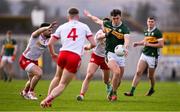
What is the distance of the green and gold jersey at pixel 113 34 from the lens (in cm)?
2181

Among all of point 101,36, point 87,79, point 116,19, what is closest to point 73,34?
point 116,19

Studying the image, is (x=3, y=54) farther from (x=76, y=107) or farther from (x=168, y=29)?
(x=168, y=29)

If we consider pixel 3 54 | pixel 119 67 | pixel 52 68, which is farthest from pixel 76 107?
pixel 52 68

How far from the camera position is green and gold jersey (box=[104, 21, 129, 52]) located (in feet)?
71.6

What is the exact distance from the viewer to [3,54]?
3956 cm

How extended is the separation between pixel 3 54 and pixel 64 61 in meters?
21.7

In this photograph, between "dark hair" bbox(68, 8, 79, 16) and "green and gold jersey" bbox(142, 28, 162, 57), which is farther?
"green and gold jersey" bbox(142, 28, 162, 57)

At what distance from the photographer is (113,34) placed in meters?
22.0

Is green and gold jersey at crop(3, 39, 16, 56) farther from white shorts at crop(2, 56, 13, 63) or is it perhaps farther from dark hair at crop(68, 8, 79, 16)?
dark hair at crop(68, 8, 79, 16)

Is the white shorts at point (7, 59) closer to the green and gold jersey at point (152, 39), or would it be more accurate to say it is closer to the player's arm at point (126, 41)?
the green and gold jersey at point (152, 39)

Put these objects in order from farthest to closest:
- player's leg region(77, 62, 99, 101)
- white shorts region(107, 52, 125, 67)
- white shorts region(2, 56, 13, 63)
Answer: white shorts region(2, 56, 13, 63)
player's leg region(77, 62, 99, 101)
white shorts region(107, 52, 125, 67)

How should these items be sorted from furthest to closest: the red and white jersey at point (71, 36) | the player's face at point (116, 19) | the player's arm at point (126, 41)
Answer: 1. the player's face at point (116, 19)
2. the player's arm at point (126, 41)
3. the red and white jersey at point (71, 36)

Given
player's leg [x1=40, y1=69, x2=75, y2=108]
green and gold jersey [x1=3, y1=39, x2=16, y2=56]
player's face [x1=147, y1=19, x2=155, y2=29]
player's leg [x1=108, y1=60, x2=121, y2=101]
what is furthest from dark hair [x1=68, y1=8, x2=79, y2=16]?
green and gold jersey [x1=3, y1=39, x2=16, y2=56]

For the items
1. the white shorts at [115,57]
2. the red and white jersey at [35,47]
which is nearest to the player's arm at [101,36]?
the white shorts at [115,57]
